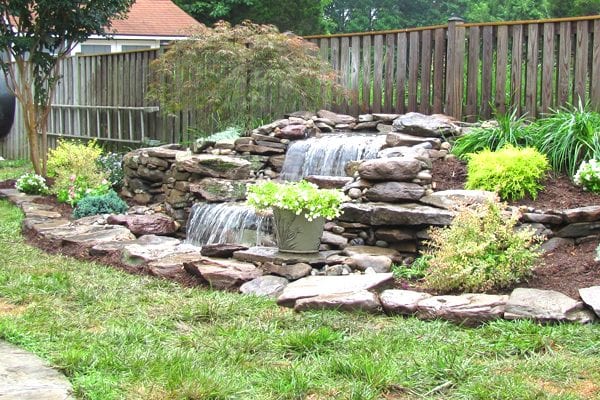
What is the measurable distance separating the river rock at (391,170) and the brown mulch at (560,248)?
0.41 meters

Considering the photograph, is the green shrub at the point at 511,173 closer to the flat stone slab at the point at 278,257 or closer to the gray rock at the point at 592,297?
the flat stone slab at the point at 278,257

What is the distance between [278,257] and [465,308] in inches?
80.2

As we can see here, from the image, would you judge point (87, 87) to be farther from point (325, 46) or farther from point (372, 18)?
point (372, 18)

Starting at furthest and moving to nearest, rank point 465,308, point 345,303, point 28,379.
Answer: point 345,303
point 465,308
point 28,379

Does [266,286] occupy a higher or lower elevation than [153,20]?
lower

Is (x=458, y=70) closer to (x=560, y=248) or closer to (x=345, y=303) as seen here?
(x=560, y=248)

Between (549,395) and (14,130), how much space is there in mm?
16112

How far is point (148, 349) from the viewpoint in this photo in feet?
15.0

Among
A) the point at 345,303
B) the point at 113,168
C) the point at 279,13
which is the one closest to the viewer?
the point at 345,303

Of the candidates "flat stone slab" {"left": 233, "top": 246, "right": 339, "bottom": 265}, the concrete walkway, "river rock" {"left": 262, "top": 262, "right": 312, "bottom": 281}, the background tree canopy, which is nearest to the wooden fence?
"flat stone slab" {"left": 233, "top": 246, "right": 339, "bottom": 265}

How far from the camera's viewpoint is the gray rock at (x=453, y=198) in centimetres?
702

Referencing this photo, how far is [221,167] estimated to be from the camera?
31.8ft

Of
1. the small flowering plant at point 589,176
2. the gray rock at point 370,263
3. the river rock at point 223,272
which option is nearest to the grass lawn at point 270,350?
the river rock at point 223,272

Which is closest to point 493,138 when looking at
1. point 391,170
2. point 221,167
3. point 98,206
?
point 391,170
